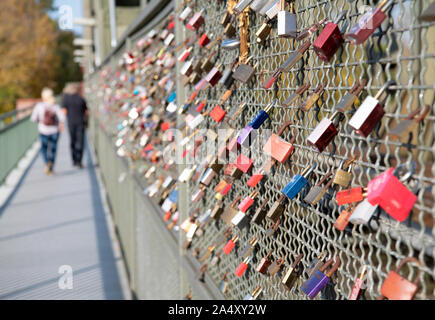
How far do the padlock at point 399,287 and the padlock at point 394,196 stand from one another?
9cm

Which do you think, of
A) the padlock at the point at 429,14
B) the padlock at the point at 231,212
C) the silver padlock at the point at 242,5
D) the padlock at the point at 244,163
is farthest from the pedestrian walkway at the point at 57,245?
the padlock at the point at 429,14

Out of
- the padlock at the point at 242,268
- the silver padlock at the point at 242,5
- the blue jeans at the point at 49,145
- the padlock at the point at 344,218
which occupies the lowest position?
the blue jeans at the point at 49,145

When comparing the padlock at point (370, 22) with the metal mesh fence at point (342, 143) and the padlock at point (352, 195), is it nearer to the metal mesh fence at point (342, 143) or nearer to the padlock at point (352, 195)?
the metal mesh fence at point (342, 143)

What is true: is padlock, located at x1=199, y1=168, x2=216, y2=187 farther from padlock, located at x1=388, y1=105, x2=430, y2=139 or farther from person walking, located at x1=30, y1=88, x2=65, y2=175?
person walking, located at x1=30, y1=88, x2=65, y2=175

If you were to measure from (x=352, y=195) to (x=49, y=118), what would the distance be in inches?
403

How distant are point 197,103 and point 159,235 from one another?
1.25 m

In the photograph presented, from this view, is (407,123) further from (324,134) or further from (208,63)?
(208,63)

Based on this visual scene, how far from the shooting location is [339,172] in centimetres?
113

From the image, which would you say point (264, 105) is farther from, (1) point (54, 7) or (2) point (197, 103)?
(1) point (54, 7)

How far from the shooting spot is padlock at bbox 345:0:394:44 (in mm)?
939

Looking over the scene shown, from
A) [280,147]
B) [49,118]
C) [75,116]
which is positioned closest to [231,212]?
[280,147]

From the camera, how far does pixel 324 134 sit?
1.16 metres

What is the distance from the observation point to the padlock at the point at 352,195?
105cm
